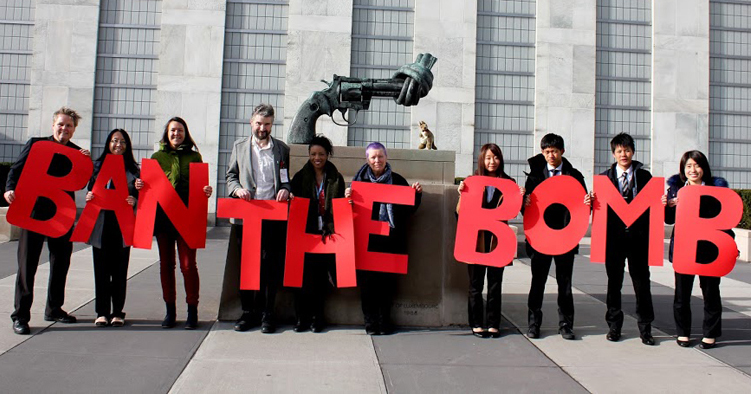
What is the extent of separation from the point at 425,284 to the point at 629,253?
198cm

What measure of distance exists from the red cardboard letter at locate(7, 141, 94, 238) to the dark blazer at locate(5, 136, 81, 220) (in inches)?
2.2

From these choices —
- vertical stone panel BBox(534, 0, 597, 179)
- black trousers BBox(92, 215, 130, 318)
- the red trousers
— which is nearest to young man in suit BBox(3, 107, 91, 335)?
A: black trousers BBox(92, 215, 130, 318)

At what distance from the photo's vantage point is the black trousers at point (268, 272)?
5445mm

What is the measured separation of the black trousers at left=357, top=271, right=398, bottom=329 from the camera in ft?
18.0

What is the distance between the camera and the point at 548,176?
5.58m

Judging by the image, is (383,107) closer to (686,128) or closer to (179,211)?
(686,128)

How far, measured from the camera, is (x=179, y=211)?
540 cm

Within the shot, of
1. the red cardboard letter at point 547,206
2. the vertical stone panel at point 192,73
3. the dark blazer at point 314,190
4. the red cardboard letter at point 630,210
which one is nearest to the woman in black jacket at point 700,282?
the red cardboard letter at point 630,210

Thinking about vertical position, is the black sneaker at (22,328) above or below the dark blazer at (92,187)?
below

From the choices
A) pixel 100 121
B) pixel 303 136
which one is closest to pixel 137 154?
pixel 100 121

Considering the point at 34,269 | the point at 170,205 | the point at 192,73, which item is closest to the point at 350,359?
the point at 170,205

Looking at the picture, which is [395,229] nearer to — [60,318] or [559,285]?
[559,285]

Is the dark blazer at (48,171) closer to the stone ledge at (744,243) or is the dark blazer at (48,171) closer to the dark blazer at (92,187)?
the dark blazer at (92,187)

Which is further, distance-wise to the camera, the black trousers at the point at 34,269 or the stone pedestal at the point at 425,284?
the stone pedestal at the point at 425,284
